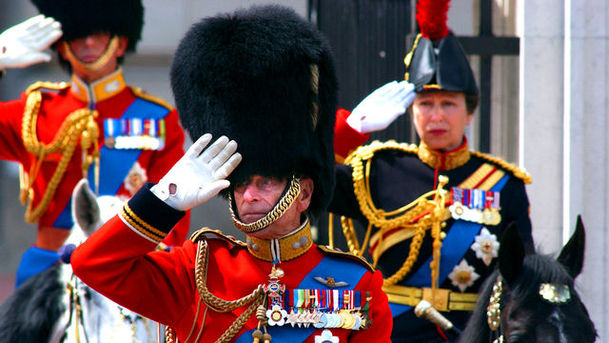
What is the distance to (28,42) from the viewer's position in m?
5.12

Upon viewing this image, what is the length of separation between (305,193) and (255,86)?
340 mm

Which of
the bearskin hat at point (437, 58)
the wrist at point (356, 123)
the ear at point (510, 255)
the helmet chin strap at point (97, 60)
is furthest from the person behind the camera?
the helmet chin strap at point (97, 60)

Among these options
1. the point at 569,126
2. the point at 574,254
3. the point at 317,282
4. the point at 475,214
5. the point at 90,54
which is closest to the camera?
the point at 317,282

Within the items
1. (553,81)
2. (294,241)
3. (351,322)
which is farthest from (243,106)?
(553,81)

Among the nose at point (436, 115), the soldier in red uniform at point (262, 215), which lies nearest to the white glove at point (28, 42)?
the nose at point (436, 115)

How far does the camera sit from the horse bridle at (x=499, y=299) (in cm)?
363

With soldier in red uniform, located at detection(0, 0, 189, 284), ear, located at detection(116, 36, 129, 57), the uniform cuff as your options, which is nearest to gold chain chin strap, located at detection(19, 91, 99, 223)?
soldier in red uniform, located at detection(0, 0, 189, 284)

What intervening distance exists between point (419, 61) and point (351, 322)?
1.92 m

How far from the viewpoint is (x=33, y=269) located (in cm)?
512

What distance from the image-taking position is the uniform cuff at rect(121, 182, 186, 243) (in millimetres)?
2744

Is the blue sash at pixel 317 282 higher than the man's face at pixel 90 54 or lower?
lower

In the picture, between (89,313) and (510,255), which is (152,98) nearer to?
(89,313)

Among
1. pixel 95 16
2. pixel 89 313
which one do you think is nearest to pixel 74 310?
pixel 89 313

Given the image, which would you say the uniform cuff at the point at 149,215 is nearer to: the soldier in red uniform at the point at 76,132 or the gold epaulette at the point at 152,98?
the soldier in red uniform at the point at 76,132
